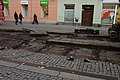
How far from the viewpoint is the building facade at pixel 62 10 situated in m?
21.9

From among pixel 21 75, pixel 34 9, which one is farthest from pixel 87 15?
pixel 21 75

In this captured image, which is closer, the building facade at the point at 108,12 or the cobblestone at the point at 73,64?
the cobblestone at the point at 73,64

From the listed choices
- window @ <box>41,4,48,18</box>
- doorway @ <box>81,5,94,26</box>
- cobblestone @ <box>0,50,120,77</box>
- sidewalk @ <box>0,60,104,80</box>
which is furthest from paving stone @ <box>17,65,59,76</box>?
window @ <box>41,4,48,18</box>

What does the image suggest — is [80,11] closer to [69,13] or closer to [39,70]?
[69,13]

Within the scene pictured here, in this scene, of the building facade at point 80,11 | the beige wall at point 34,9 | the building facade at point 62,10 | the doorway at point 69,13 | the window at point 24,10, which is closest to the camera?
the building facade at point 80,11

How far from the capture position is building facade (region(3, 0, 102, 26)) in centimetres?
2192

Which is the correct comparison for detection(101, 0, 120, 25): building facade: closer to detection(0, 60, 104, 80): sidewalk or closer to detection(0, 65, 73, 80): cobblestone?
detection(0, 60, 104, 80): sidewalk

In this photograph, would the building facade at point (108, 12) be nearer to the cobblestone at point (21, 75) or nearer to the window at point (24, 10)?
the window at point (24, 10)

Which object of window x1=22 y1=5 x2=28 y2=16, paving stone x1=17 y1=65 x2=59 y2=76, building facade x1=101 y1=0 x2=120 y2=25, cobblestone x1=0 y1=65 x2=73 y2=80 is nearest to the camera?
cobblestone x1=0 y1=65 x2=73 y2=80

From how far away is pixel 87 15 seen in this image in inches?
890

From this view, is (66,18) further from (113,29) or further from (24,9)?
(113,29)

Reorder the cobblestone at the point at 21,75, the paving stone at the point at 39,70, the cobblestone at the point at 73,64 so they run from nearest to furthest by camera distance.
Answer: the cobblestone at the point at 21,75 → the paving stone at the point at 39,70 → the cobblestone at the point at 73,64

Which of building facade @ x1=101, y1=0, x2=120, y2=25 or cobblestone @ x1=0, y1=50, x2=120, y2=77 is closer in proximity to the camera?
cobblestone @ x1=0, y1=50, x2=120, y2=77

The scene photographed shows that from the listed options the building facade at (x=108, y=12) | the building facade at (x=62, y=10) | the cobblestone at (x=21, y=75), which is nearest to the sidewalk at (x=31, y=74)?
the cobblestone at (x=21, y=75)
